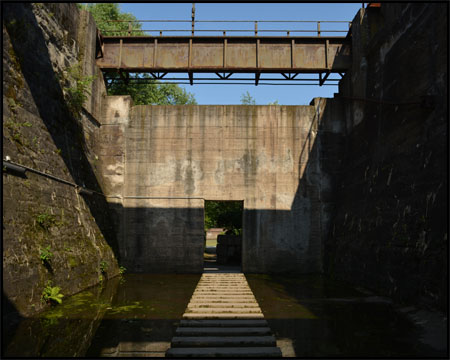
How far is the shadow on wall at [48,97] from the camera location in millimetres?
8469

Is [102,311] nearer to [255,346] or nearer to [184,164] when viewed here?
[255,346]

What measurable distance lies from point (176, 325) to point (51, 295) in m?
3.05

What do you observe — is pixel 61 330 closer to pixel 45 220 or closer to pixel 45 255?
pixel 45 255

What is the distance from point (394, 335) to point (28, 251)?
693 centimetres

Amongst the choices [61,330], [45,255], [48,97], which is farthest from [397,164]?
[48,97]

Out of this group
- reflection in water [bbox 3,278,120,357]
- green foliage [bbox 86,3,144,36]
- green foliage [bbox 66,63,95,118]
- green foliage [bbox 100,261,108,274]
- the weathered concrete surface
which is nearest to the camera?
reflection in water [bbox 3,278,120,357]

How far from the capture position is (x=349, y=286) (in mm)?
9922

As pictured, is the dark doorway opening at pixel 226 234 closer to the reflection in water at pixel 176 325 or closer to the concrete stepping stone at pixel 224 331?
the reflection in water at pixel 176 325

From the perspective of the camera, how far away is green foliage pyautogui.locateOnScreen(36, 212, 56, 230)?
300 inches

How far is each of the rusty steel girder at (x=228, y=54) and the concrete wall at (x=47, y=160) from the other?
168 cm

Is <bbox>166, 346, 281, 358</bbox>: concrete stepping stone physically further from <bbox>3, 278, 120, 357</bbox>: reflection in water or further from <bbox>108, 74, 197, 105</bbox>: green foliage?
<bbox>108, 74, 197, 105</bbox>: green foliage

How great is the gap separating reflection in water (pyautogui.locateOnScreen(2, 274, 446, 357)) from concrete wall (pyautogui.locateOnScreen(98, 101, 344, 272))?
3644 mm

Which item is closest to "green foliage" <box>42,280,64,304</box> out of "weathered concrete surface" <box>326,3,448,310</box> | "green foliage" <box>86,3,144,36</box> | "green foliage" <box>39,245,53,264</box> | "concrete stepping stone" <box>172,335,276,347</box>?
"green foliage" <box>39,245,53,264</box>

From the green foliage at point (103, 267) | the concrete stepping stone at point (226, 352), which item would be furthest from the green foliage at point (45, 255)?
the concrete stepping stone at point (226, 352)
